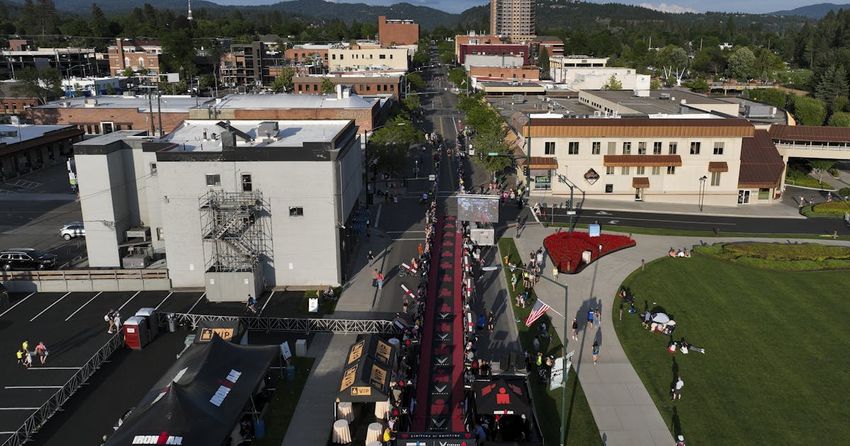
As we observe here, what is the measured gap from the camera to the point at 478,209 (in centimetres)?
4588

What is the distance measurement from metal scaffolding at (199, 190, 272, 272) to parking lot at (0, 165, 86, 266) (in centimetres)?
1354

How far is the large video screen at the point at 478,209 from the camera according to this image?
45.7 m

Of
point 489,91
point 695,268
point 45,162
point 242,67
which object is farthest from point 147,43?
point 695,268

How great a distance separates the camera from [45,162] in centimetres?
7512

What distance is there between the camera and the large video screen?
45719 mm

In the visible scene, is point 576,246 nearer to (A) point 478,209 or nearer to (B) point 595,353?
(A) point 478,209

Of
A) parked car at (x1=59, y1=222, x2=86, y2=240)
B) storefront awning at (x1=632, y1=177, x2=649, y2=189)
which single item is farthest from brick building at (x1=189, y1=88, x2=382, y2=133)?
storefront awning at (x1=632, y1=177, x2=649, y2=189)

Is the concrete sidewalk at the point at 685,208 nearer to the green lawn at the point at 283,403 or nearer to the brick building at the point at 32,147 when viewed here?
the green lawn at the point at 283,403

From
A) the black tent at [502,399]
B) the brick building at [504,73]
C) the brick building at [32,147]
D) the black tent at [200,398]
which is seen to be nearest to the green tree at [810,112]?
the brick building at [504,73]

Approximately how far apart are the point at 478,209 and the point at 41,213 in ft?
125

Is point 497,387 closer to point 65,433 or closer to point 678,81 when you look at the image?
point 65,433

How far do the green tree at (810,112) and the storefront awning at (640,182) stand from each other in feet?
188

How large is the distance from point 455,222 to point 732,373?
26828 mm

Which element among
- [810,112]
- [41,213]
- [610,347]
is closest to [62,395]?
[610,347]
